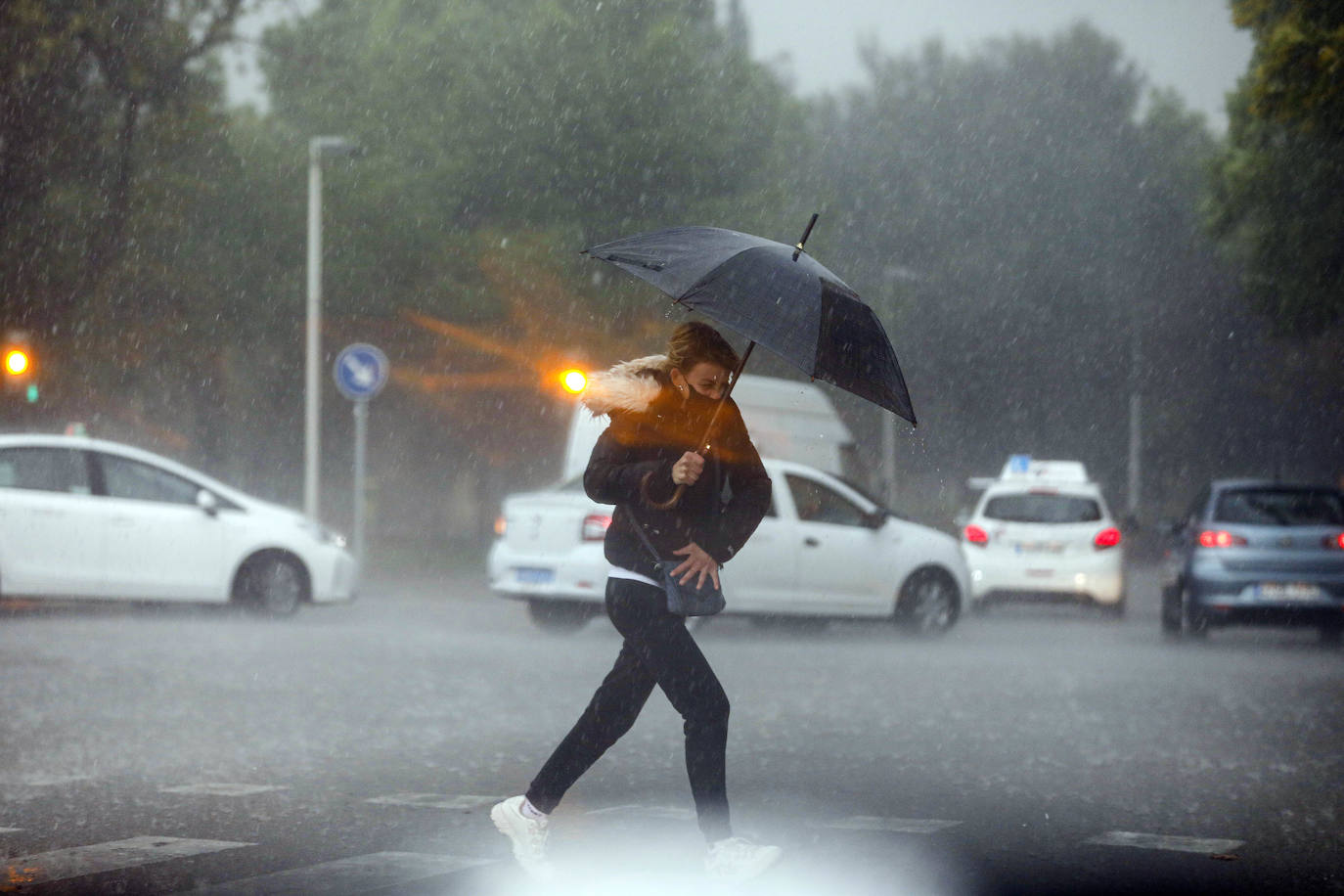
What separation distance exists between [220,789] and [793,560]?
388 inches

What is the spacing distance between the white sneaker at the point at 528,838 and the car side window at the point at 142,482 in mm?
12166

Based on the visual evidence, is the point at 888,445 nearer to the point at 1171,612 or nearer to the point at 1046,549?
the point at 1046,549

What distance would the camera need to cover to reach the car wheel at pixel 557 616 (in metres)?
17.4

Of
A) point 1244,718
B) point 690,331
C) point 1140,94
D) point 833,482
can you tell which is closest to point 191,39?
point 833,482

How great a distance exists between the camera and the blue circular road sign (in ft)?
82.3

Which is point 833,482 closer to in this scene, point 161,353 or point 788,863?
point 788,863

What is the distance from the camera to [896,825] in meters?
7.42

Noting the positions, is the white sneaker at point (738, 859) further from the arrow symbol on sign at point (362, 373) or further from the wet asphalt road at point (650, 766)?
the arrow symbol on sign at point (362, 373)

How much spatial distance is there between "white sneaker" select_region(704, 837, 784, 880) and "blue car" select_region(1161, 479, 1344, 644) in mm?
12327

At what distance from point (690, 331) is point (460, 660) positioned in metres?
8.76

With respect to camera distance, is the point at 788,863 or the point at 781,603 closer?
the point at 788,863

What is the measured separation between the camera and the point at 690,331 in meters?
6.13

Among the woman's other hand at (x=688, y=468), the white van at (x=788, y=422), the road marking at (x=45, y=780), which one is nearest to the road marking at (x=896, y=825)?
the woman's other hand at (x=688, y=468)

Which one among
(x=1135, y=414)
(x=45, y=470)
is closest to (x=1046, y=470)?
(x=45, y=470)
